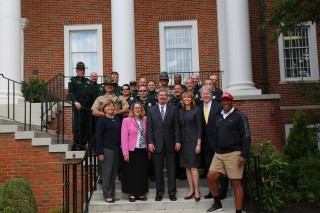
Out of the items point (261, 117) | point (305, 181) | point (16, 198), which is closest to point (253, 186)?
point (305, 181)

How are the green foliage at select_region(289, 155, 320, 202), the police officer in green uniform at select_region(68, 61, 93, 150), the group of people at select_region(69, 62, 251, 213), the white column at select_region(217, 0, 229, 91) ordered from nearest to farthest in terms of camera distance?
the group of people at select_region(69, 62, 251, 213) < the green foliage at select_region(289, 155, 320, 202) < the police officer in green uniform at select_region(68, 61, 93, 150) < the white column at select_region(217, 0, 229, 91)

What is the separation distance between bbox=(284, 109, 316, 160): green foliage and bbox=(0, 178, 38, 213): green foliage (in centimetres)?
592

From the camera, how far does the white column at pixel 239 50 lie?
486 inches

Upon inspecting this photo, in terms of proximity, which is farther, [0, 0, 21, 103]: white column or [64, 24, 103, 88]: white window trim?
[64, 24, 103, 88]: white window trim

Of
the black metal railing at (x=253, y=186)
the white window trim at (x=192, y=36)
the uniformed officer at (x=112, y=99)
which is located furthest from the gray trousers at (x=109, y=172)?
the white window trim at (x=192, y=36)

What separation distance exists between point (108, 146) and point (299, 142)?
16.6 feet

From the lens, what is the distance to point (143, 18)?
50.3 ft

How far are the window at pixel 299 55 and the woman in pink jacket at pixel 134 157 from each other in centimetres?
920

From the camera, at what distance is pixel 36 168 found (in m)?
8.61

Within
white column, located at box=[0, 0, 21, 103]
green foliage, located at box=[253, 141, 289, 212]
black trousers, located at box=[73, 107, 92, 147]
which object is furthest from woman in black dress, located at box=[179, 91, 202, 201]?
white column, located at box=[0, 0, 21, 103]

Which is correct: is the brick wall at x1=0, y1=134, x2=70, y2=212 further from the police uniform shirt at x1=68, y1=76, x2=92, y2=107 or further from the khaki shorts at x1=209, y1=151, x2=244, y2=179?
the khaki shorts at x1=209, y1=151, x2=244, y2=179

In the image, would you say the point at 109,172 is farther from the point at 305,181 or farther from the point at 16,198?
the point at 305,181

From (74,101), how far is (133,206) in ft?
8.64

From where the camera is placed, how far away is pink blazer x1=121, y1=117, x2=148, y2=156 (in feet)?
24.5
